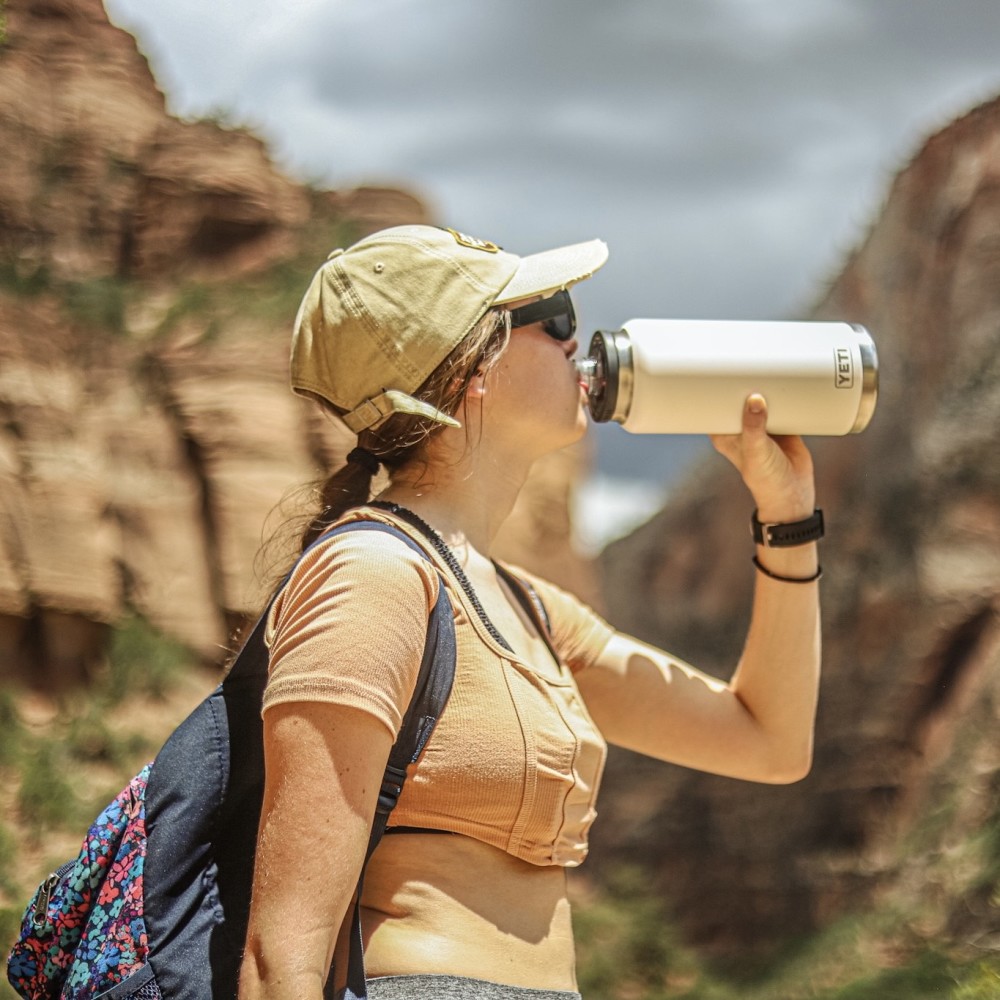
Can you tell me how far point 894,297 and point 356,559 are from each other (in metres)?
11.1

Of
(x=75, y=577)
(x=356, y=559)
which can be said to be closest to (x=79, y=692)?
(x=75, y=577)

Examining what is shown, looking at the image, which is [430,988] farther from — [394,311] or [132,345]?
[132,345]

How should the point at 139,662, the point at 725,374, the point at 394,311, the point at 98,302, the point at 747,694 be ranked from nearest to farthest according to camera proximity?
the point at 394,311 < the point at 725,374 < the point at 747,694 < the point at 98,302 < the point at 139,662

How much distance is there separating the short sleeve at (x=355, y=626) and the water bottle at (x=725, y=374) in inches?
25.7

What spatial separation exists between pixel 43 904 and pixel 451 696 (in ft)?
2.22

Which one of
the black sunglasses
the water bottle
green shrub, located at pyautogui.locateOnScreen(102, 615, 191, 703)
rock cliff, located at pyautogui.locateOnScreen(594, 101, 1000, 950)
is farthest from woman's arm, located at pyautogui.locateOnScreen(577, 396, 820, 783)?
rock cliff, located at pyautogui.locateOnScreen(594, 101, 1000, 950)

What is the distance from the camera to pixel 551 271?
2193mm

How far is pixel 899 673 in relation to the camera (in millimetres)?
10320

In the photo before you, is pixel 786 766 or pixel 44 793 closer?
pixel 786 766

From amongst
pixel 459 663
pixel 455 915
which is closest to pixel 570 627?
pixel 459 663

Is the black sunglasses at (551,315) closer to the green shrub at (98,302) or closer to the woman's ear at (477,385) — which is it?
the woman's ear at (477,385)

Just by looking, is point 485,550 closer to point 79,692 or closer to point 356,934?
point 356,934

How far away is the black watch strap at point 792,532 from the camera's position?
2.52 meters

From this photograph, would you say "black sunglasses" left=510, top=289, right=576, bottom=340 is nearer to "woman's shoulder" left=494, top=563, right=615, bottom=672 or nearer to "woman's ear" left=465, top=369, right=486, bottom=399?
"woman's ear" left=465, top=369, right=486, bottom=399
